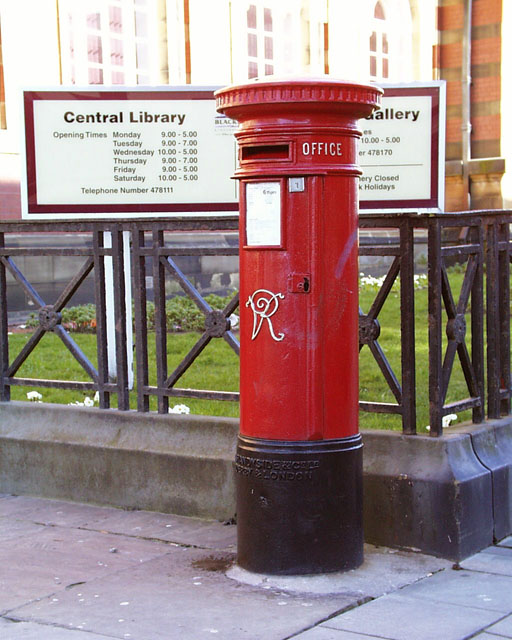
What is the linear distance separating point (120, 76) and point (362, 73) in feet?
19.8

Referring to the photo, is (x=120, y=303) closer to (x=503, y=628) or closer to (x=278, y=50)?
(x=503, y=628)

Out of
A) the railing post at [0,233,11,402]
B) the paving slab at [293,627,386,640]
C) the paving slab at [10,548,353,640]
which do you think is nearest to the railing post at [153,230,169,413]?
the railing post at [0,233,11,402]

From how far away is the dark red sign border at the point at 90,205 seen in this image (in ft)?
20.0

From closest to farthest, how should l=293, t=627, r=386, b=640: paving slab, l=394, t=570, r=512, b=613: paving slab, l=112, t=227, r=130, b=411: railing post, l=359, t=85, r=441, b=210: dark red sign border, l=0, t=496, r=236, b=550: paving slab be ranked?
l=293, t=627, r=386, b=640: paving slab
l=394, t=570, r=512, b=613: paving slab
l=0, t=496, r=236, b=550: paving slab
l=112, t=227, r=130, b=411: railing post
l=359, t=85, r=441, b=210: dark red sign border

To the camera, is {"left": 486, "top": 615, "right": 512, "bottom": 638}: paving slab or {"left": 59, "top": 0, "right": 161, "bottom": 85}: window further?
{"left": 59, "top": 0, "right": 161, "bottom": 85}: window

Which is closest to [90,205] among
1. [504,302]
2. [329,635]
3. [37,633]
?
[504,302]

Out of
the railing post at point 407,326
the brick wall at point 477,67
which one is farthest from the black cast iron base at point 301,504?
the brick wall at point 477,67

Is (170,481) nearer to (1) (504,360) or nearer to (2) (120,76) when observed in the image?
(1) (504,360)

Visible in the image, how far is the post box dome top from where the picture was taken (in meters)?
4.20

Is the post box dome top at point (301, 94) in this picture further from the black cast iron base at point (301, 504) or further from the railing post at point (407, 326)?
the black cast iron base at point (301, 504)

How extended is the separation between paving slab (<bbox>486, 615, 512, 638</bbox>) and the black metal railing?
1151 millimetres

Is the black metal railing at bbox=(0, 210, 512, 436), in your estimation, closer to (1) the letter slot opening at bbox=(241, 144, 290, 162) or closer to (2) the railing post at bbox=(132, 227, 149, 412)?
(2) the railing post at bbox=(132, 227, 149, 412)

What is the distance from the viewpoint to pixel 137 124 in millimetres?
6109

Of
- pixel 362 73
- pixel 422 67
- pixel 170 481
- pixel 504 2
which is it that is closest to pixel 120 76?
pixel 362 73
